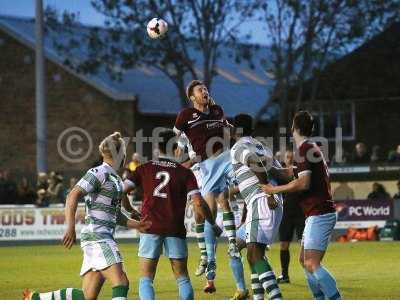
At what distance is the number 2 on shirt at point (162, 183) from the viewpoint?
45.8 ft

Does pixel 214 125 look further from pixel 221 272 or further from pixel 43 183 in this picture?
pixel 43 183

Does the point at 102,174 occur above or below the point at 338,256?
above

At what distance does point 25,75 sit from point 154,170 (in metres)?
43.0

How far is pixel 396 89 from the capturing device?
49.8 metres

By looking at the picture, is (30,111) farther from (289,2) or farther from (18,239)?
(18,239)

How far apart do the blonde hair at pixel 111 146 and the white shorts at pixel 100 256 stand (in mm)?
1030

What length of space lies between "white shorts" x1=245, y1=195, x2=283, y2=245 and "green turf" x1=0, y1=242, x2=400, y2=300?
8.99ft

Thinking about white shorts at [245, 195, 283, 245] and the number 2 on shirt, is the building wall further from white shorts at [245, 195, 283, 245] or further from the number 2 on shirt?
the number 2 on shirt

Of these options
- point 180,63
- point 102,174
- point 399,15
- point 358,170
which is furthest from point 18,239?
point 102,174

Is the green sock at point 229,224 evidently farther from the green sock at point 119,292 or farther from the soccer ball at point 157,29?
the soccer ball at point 157,29

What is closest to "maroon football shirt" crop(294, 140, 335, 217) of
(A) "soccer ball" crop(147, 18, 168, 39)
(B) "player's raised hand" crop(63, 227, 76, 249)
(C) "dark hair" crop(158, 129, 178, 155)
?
(C) "dark hair" crop(158, 129, 178, 155)

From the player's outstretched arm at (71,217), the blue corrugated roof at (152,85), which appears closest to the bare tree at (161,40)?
the blue corrugated roof at (152,85)

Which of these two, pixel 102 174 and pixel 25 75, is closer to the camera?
pixel 102 174

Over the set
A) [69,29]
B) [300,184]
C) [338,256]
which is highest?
[69,29]
